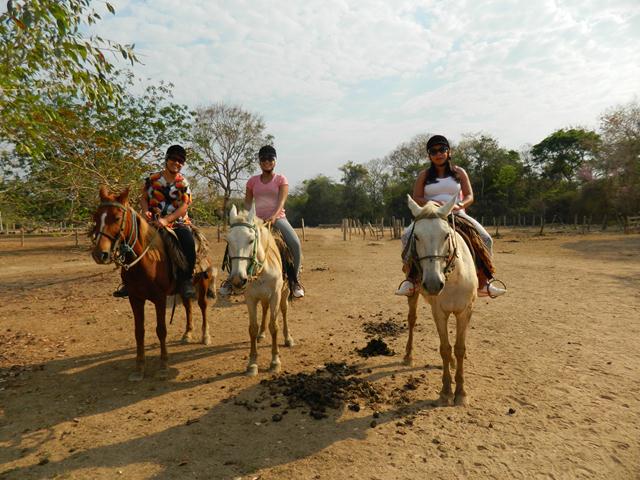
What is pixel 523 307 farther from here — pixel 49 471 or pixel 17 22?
pixel 17 22

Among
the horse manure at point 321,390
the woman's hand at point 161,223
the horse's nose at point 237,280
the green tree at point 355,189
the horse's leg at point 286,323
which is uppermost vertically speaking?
the green tree at point 355,189

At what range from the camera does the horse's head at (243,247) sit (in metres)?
3.98

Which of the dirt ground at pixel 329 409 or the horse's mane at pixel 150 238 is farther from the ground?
the horse's mane at pixel 150 238

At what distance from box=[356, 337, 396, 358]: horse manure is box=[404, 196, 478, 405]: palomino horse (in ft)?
4.98

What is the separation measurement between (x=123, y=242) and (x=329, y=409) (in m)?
3.07

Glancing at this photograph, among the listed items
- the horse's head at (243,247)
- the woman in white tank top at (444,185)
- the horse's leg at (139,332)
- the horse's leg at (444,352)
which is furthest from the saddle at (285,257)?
→ the horse's leg at (444,352)

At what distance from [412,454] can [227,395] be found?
2253mm

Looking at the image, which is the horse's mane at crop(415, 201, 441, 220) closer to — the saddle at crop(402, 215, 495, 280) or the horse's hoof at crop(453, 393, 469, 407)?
the saddle at crop(402, 215, 495, 280)

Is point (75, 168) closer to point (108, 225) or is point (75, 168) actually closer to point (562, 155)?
point (108, 225)

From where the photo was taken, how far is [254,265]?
13.9 feet

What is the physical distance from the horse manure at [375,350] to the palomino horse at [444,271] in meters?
1.52

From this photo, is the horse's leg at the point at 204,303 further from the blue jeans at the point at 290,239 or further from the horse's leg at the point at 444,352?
the horse's leg at the point at 444,352

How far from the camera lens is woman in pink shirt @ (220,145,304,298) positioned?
17.9ft

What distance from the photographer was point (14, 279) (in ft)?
43.1
